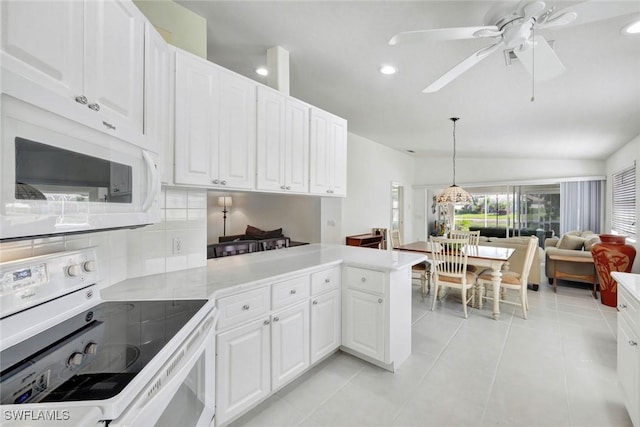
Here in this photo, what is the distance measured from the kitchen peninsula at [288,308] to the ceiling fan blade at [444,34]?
4.96 ft

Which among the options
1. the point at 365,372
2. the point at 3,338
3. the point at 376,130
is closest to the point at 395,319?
the point at 365,372

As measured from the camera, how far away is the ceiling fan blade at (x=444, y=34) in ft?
5.10

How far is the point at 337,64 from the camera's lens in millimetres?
2625

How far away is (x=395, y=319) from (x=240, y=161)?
1730mm

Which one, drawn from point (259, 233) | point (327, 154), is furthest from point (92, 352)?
point (259, 233)

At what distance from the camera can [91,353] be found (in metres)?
0.92

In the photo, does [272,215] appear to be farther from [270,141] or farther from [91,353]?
[91,353]

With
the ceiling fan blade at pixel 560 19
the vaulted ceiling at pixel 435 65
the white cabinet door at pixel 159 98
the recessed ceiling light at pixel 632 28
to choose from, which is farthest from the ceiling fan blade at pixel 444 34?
the white cabinet door at pixel 159 98

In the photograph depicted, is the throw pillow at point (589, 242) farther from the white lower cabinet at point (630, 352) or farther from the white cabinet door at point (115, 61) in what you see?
the white cabinet door at point (115, 61)

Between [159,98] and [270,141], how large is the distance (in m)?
0.86

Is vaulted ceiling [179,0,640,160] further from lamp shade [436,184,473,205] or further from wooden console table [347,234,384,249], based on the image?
wooden console table [347,234,384,249]

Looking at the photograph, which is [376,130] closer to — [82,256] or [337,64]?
[337,64]

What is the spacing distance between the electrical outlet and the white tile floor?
1.18 m

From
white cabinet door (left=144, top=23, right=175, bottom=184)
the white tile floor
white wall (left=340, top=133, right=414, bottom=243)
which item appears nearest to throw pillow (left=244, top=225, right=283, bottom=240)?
Answer: white wall (left=340, top=133, right=414, bottom=243)
